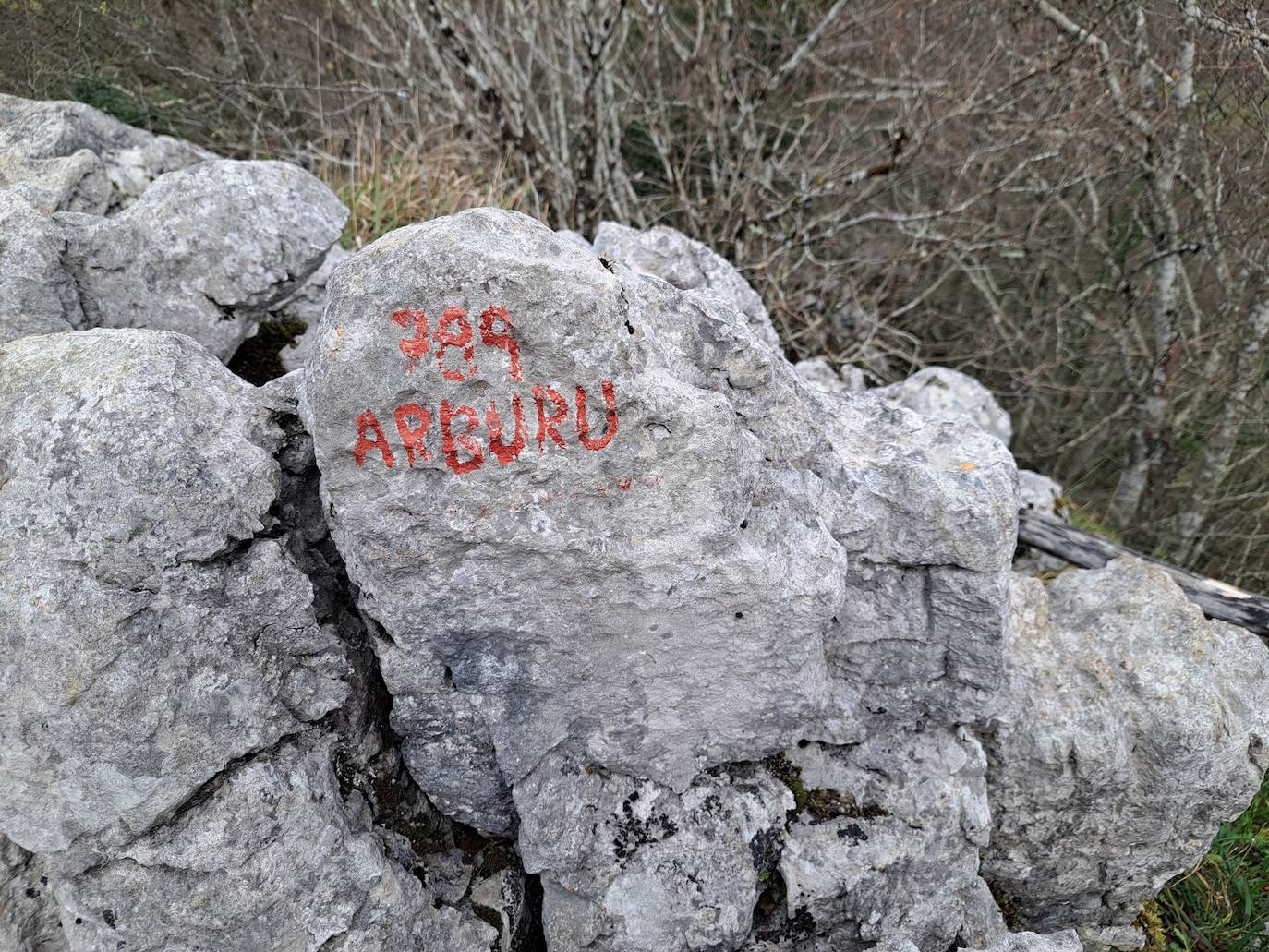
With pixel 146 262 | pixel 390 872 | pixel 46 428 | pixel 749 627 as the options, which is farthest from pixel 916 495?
pixel 146 262

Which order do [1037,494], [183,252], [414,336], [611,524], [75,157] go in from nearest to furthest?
[414,336]
[611,524]
[183,252]
[75,157]
[1037,494]

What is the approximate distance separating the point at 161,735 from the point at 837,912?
1.86 m

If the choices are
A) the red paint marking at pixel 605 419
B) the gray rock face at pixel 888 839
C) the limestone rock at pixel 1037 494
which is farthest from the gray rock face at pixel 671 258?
the limestone rock at pixel 1037 494

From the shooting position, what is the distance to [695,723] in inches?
89.5

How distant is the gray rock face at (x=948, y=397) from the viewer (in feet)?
15.3

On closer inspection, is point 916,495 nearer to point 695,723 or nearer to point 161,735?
point 695,723

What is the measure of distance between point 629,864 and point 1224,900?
8.91 feet

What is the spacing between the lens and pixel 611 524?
1.99 meters

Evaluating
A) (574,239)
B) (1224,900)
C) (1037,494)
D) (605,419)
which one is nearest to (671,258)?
(574,239)

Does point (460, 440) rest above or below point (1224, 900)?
above

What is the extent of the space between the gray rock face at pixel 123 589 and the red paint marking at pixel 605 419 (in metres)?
0.82

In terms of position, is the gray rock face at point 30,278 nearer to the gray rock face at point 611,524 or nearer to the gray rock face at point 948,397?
the gray rock face at point 611,524

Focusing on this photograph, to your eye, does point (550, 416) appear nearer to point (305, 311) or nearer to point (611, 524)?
point (611, 524)

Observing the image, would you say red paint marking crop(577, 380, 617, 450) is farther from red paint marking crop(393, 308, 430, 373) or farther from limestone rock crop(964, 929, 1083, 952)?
limestone rock crop(964, 929, 1083, 952)
